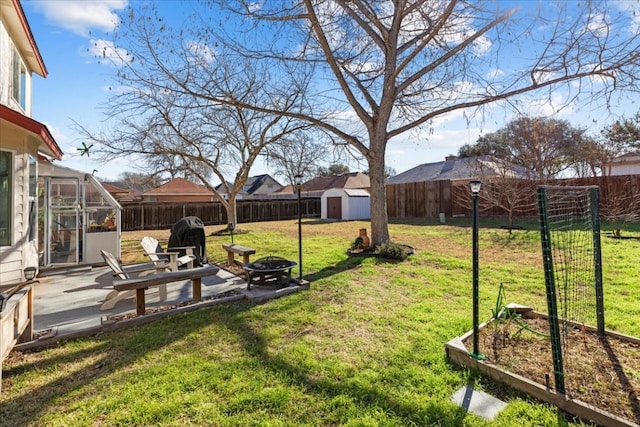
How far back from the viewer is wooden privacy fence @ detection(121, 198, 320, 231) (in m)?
16.7

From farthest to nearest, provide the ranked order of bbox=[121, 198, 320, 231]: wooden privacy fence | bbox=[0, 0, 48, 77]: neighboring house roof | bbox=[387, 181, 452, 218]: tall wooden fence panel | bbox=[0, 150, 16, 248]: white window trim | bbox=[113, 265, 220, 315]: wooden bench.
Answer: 1. bbox=[387, 181, 452, 218]: tall wooden fence panel
2. bbox=[121, 198, 320, 231]: wooden privacy fence
3. bbox=[0, 0, 48, 77]: neighboring house roof
4. bbox=[0, 150, 16, 248]: white window trim
5. bbox=[113, 265, 220, 315]: wooden bench

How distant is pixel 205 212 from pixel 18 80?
12.8m

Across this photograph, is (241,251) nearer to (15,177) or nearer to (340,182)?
(15,177)

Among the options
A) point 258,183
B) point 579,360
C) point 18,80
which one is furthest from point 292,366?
point 258,183

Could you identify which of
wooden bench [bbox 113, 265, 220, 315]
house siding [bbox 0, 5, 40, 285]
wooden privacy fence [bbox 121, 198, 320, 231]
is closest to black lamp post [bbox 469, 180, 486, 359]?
wooden bench [bbox 113, 265, 220, 315]

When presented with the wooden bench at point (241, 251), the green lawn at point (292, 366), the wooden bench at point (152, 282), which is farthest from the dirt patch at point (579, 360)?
the wooden bench at point (241, 251)

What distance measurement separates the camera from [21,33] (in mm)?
6336

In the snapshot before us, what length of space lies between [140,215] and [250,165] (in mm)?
7686

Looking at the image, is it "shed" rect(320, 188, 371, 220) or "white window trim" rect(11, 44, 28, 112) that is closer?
"white window trim" rect(11, 44, 28, 112)

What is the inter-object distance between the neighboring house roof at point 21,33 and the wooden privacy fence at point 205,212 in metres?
9.30

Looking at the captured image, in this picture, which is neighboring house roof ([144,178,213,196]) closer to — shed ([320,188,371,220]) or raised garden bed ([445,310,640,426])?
shed ([320,188,371,220])

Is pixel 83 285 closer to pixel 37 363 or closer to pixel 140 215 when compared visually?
pixel 37 363

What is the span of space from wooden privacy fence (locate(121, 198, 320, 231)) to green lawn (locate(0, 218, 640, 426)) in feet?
48.1

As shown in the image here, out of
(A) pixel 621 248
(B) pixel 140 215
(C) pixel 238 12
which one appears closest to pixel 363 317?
(C) pixel 238 12
